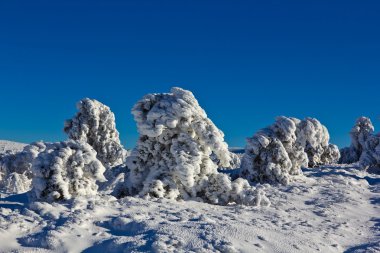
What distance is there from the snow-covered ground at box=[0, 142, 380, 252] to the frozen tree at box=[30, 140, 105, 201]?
0.93m

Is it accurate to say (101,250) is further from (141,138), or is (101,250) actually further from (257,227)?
(141,138)

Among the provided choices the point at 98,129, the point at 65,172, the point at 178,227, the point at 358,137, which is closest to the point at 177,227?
the point at 178,227

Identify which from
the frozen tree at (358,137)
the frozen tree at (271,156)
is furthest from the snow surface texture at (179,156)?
the frozen tree at (358,137)

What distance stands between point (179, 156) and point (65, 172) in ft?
12.6

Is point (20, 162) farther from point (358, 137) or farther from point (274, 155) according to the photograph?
point (358, 137)

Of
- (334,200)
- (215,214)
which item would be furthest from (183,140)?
(334,200)

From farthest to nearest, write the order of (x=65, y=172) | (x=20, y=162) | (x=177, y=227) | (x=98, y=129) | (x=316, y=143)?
1. (x=98, y=129)
2. (x=316, y=143)
3. (x=20, y=162)
4. (x=65, y=172)
5. (x=177, y=227)

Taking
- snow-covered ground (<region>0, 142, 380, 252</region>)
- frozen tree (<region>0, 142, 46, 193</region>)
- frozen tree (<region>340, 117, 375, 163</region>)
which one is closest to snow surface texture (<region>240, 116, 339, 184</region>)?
snow-covered ground (<region>0, 142, 380, 252</region>)

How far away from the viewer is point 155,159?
16.0 metres

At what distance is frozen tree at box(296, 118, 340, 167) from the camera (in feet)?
97.9

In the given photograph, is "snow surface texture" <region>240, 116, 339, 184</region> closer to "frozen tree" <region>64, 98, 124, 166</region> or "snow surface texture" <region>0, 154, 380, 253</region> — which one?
"snow surface texture" <region>0, 154, 380, 253</region>

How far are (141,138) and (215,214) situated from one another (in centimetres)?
511

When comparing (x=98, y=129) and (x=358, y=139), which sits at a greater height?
(x=358, y=139)

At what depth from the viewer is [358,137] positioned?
4331 centimetres
